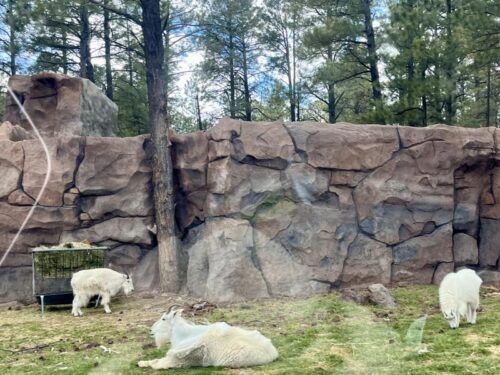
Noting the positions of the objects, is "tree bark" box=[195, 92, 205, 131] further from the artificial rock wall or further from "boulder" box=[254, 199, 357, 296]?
"boulder" box=[254, 199, 357, 296]

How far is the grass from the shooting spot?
4.46 m

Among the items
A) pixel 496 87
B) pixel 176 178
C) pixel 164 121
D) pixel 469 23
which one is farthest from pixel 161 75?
pixel 496 87

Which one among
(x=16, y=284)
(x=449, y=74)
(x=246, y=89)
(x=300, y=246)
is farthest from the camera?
(x=246, y=89)

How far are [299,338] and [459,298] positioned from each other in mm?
1707

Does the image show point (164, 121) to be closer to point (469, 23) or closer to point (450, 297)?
point (450, 297)

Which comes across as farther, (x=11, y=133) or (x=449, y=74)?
(x=449, y=74)

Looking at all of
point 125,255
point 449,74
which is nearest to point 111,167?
point 125,255

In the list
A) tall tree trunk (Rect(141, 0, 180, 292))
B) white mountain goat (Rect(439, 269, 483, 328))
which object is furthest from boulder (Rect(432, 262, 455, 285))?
tall tree trunk (Rect(141, 0, 180, 292))

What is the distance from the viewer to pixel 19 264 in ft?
28.8

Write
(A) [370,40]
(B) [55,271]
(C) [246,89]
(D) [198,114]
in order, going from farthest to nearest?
1. (D) [198,114]
2. (C) [246,89]
3. (A) [370,40]
4. (B) [55,271]

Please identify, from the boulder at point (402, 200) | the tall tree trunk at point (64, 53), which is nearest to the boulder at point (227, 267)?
the boulder at point (402, 200)

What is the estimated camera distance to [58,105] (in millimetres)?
10594

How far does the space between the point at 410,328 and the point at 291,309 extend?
1843 mm

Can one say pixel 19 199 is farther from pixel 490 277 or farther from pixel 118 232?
pixel 490 277
